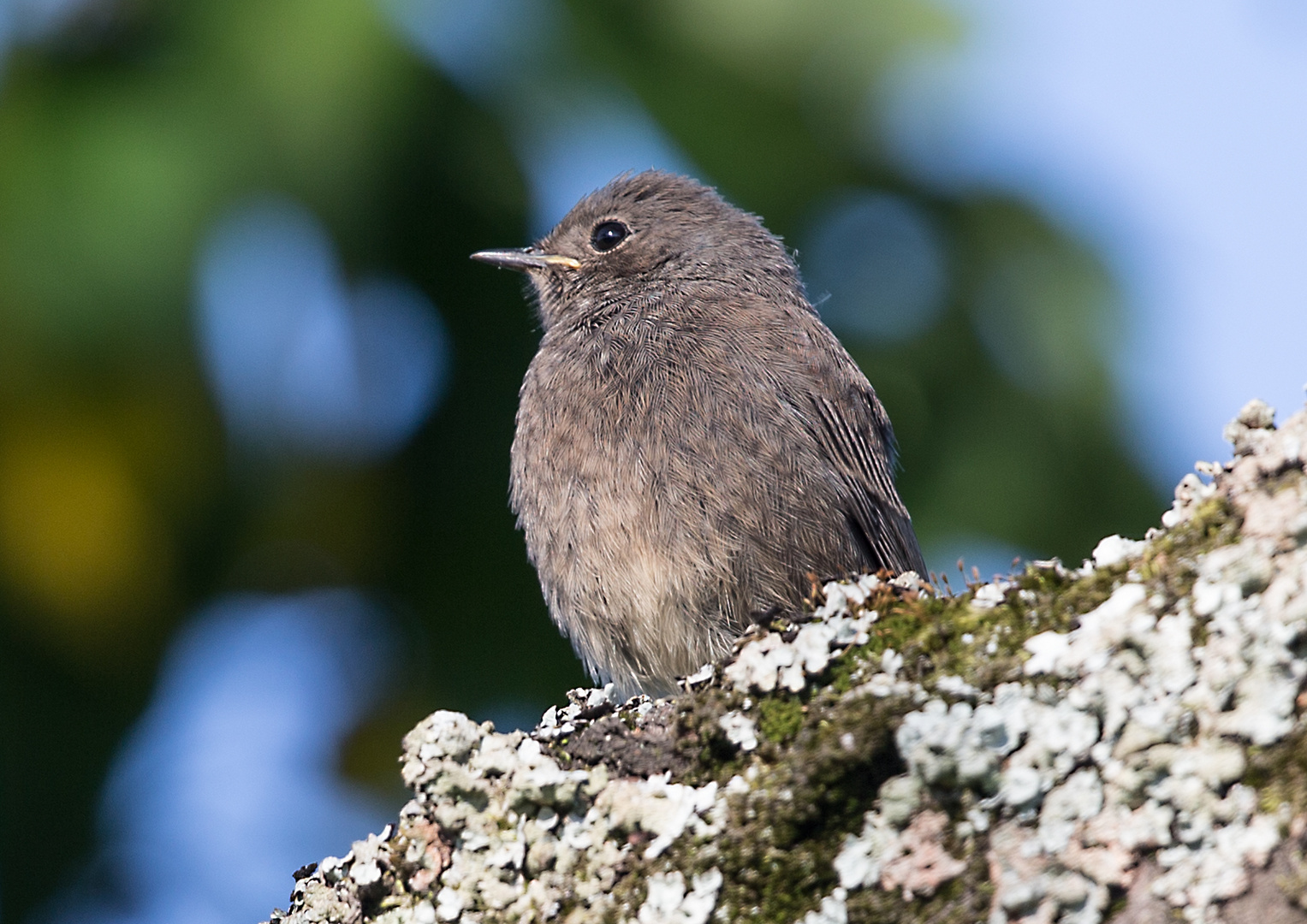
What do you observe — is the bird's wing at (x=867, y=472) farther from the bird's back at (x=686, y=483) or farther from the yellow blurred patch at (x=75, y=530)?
the yellow blurred patch at (x=75, y=530)

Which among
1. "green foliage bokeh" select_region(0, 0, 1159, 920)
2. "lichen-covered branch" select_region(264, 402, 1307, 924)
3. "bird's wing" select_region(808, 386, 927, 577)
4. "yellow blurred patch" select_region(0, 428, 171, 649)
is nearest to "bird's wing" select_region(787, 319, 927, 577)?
"bird's wing" select_region(808, 386, 927, 577)

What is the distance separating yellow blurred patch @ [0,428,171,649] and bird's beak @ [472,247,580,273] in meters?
2.05

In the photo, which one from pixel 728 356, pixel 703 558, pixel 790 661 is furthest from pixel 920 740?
pixel 728 356

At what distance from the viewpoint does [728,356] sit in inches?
222

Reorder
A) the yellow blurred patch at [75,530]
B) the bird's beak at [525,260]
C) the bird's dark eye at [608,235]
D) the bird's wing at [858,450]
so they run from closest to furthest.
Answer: the bird's wing at [858,450] → the yellow blurred patch at [75,530] → the bird's beak at [525,260] → the bird's dark eye at [608,235]

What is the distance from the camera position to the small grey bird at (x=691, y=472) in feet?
17.3

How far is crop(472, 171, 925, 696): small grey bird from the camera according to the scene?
5.26m

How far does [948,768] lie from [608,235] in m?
4.92

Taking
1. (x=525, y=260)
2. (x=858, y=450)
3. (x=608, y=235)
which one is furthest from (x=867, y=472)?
(x=525, y=260)

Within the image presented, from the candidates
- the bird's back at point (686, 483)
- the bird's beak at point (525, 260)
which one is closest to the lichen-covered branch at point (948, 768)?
the bird's back at point (686, 483)

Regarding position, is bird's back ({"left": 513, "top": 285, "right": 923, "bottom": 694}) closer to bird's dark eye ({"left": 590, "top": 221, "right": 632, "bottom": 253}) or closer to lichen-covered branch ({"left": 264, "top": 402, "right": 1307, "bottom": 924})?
bird's dark eye ({"left": 590, "top": 221, "right": 632, "bottom": 253})

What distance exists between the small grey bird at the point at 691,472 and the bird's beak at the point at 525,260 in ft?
2.30

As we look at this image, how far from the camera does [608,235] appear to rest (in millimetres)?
7191

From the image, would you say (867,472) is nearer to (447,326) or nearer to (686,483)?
(686,483)
